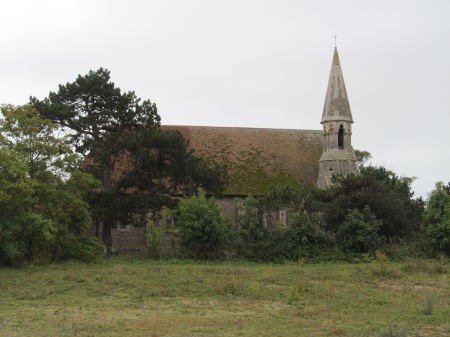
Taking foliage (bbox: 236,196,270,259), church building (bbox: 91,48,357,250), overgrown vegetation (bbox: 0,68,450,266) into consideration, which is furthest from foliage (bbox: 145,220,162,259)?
church building (bbox: 91,48,357,250)

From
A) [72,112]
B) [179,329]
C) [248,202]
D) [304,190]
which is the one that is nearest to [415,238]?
[304,190]

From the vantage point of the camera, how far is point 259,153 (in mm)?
43938

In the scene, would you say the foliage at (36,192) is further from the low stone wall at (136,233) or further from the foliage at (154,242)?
the low stone wall at (136,233)

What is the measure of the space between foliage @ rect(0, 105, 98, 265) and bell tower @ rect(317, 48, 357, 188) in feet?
62.8

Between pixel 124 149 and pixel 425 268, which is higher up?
pixel 124 149

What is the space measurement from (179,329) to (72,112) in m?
20.8

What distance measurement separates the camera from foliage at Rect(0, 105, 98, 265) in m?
25.3

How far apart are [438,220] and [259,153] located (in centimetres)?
1539

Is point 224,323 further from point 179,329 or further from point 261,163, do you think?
point 261,163

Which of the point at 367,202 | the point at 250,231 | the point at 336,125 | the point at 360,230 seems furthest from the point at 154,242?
the point at 336,125

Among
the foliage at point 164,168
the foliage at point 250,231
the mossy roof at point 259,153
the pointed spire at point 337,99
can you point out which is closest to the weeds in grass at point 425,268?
the foliage at point 250,231

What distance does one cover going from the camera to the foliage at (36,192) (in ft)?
83.0

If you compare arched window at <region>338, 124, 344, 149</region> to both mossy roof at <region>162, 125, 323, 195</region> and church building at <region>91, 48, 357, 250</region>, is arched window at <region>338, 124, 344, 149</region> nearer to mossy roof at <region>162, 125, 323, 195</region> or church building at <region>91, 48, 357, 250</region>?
church building at <region>91, 48, 357, 250</region>

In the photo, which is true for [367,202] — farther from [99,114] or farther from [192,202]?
[99,114]
